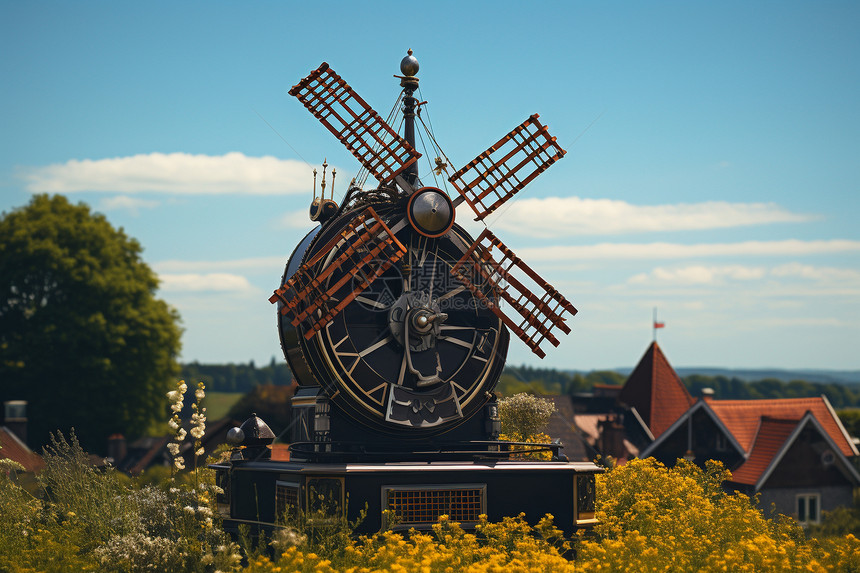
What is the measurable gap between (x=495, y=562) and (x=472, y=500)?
484 cm

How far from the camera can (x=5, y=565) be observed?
56.8 ft

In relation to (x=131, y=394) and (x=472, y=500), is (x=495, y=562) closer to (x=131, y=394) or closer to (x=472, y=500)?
(x=472, y=500)

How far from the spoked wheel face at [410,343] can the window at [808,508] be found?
2080cm

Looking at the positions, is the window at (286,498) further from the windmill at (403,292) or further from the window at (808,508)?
the window at (808,508)

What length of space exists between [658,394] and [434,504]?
33.4 meters

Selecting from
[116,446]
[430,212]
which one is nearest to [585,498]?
[430,212]

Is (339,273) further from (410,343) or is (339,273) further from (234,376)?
(234,376)

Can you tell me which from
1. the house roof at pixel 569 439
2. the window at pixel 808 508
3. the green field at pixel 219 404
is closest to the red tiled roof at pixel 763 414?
the window at pixel 808 508

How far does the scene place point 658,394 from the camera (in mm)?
49875

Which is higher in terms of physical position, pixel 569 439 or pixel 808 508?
pixel 569 439

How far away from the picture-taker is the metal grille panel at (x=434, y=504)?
18.5 metres

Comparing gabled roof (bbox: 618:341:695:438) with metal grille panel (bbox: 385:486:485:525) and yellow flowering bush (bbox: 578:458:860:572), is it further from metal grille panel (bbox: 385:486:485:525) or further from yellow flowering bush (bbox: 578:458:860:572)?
metal grille panel (bbox: 385:486:485:525)

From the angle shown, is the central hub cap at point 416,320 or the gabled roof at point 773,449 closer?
the central hub cap at point 416,320

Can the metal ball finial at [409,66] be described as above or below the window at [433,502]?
above
